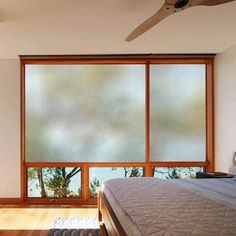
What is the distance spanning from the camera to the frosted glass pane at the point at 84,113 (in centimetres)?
495

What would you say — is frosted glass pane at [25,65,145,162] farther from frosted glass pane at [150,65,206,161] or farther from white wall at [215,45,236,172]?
white wall at [215,45,236,172]

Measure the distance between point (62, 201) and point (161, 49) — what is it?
9.49 ft

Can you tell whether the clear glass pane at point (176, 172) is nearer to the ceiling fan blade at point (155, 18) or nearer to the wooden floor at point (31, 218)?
the wooden floor at point (31, 218)

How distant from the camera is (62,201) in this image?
4891mm

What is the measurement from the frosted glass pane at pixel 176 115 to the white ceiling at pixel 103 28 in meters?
0.49

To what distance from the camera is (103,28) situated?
348 centimetres

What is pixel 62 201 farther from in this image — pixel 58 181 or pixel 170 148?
pixel 170 148

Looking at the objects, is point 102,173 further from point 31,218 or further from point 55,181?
point 31,218

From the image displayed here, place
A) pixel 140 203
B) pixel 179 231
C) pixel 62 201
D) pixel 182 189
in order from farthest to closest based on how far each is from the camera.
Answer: pixel 62 201 < pixel 182 189 < pixel 140 203 < pixel 179 231

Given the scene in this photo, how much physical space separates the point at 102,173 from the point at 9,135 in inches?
64.9

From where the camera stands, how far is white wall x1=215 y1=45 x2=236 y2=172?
171 inches

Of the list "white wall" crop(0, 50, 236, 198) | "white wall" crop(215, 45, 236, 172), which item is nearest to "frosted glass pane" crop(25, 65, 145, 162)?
"white wall" crop(0, 50, 236, 198)

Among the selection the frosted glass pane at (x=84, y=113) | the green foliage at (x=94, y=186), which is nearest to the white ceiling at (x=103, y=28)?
the frosted glass pane at (x=84, y=113)

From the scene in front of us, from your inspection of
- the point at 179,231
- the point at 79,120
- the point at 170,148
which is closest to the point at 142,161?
the point at 170,148
